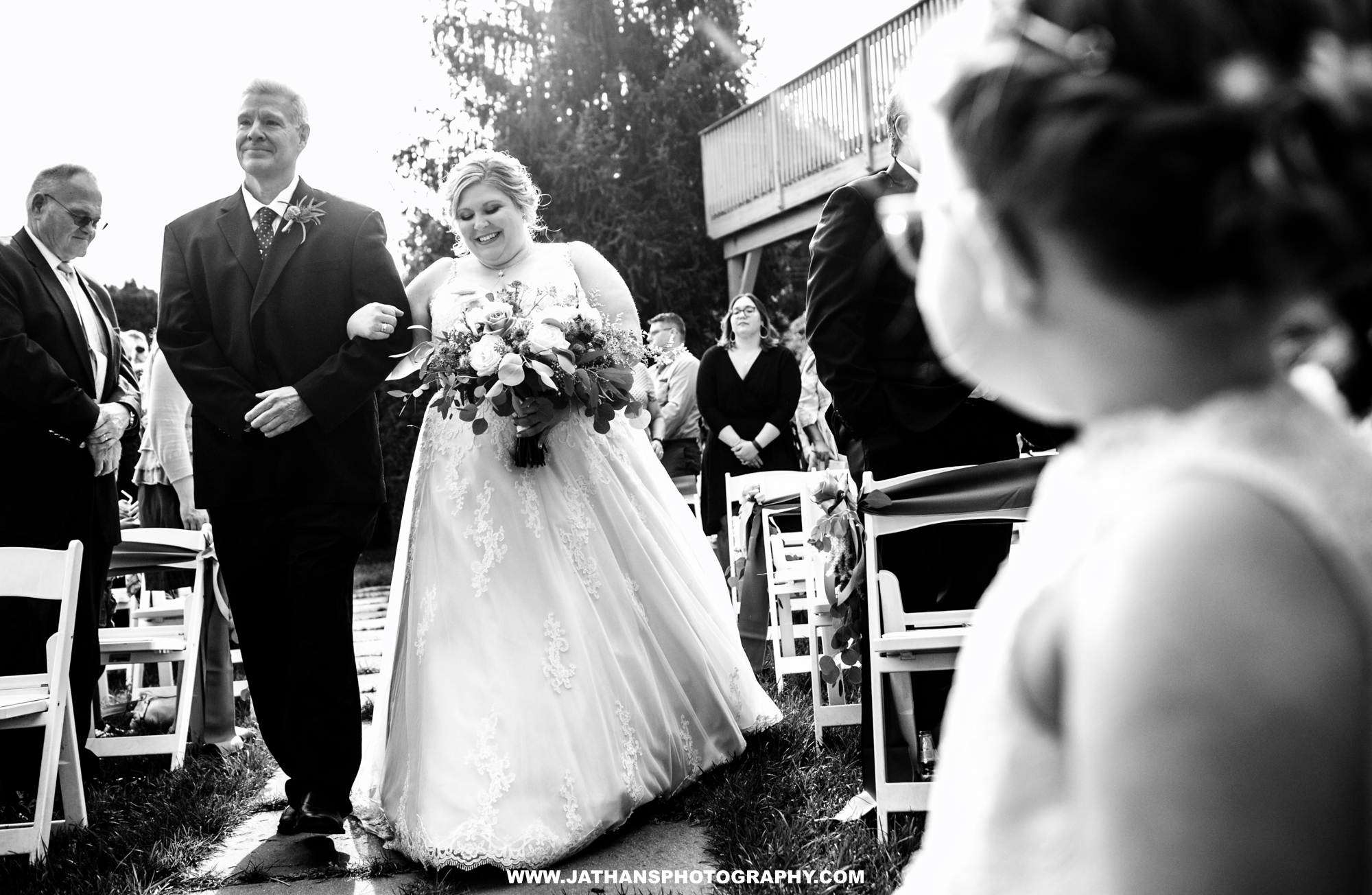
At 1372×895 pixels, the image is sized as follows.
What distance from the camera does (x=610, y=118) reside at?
24.0 m

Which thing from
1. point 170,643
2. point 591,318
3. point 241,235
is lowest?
point 170,643

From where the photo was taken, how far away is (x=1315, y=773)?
0.65m

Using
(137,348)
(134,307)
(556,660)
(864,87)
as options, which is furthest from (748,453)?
(134,307)

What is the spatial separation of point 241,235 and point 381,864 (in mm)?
2282

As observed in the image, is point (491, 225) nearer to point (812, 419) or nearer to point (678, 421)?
point (678, 421)

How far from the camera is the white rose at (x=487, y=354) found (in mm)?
4344

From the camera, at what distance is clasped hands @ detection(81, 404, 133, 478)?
5.18 m

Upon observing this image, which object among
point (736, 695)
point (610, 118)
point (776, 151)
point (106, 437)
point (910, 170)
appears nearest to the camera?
point (910, 170)

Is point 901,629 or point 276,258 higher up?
point 276,258

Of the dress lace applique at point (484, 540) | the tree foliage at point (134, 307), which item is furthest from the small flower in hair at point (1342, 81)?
the tree foliage at point (134, 307)

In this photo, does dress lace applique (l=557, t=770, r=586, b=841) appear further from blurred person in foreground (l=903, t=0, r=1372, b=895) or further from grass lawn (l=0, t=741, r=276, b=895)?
blurred person in foreground (l=903, t=0, r=1372, b=895)

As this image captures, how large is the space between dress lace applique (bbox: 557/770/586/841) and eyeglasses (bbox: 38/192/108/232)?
330 cm

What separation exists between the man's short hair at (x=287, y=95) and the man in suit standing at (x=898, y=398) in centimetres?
201

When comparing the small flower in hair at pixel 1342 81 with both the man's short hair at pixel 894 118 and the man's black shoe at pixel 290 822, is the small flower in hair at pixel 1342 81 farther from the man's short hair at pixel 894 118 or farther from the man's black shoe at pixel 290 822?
the man's black shoe at pixel 290 822
